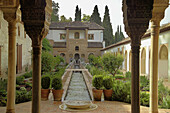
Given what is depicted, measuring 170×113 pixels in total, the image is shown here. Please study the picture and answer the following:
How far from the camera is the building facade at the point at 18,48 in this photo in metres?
12.3

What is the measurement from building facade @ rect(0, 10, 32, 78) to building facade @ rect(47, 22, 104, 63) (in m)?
17.2

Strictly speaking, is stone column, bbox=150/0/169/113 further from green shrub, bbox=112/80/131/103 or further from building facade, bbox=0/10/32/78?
building facade, bbox=0/10/32/78

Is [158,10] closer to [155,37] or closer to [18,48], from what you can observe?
[155,37]

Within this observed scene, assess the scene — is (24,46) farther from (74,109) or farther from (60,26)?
(60,26)

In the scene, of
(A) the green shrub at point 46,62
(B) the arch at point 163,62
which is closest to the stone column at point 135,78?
(A) the green shrub at point 46,62

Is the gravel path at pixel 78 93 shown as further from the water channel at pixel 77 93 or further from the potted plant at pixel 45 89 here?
the potted plant at pixel 45 89

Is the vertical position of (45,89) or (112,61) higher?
(112,61)

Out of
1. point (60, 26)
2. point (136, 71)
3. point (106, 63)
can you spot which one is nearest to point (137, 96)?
point (136, 71)

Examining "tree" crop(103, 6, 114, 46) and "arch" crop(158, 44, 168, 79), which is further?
"tree" crop(103, 6, 114, 46)

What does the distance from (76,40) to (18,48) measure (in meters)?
21.3

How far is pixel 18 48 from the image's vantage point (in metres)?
16.7

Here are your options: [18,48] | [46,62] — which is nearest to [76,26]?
[18,48]

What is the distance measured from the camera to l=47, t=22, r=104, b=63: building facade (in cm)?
3725

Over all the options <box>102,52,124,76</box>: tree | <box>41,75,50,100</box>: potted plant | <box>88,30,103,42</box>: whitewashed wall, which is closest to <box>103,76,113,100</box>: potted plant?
Answer: <box>41,75,50,100</box>: potted plant
